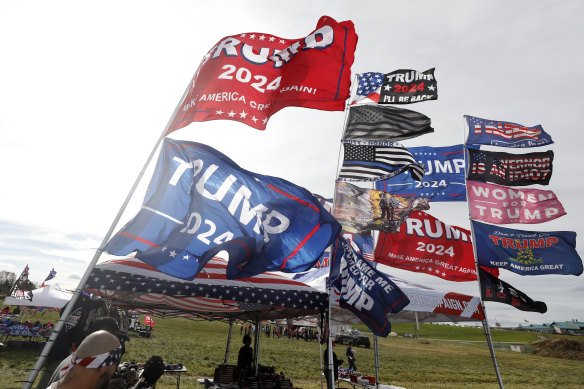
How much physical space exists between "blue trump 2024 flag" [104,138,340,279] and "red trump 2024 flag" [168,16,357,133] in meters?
0.74

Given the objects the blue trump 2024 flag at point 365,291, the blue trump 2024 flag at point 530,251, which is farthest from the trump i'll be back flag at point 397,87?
the blue trump 2024 flag at point 530,251

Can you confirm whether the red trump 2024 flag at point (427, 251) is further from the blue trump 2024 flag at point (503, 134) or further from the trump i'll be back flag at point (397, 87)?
the trump i'll be back flag at point (397, 87)

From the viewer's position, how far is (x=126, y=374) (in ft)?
26.5

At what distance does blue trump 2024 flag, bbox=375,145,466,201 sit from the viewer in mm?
12227

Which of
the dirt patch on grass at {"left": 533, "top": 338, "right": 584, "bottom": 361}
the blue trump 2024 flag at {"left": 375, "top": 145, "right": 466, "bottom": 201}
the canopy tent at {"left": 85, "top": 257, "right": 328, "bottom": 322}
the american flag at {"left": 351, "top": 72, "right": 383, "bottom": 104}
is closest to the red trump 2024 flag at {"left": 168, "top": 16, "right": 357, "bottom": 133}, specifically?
the american flag at {"left": 351, "top": 72, "right": 383, "bottom": 104}

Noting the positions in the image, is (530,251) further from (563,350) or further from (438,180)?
(563,350)

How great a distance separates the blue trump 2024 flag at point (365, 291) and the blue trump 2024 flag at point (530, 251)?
220 inches

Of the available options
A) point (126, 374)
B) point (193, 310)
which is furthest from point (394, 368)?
point (126, 374)

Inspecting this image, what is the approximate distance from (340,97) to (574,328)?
667ft

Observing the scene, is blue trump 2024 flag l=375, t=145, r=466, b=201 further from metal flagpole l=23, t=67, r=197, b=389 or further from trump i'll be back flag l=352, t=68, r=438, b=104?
metal flagpole l=23, t=67, r=197, b=389

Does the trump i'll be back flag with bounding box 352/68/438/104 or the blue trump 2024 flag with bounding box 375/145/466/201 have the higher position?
the trump i'll be back flag with bounding box 352/68/438/104

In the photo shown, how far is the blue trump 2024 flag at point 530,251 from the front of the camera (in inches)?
412

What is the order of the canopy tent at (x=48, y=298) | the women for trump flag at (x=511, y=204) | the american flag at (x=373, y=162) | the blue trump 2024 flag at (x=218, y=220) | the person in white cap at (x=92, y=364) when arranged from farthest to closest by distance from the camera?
the canopy tent at (x=48, y=298) < the women for trump flag at (x=511, y=204) < the american flag at (x=373, y=162) < the blue trump 2024 flag at (x=218, y=220) < the person in white cap at (x=92, y=364)

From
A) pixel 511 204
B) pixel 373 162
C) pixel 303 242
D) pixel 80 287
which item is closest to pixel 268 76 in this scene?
pixel 303 242
